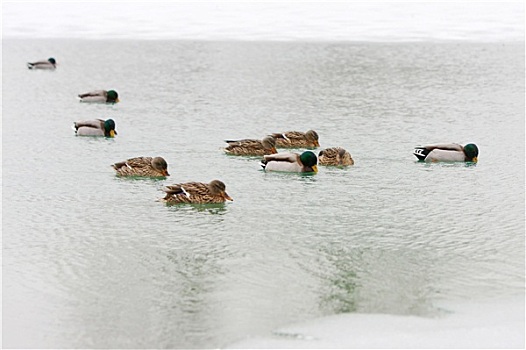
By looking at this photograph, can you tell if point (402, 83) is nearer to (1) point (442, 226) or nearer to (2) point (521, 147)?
(2) point (521, 147)

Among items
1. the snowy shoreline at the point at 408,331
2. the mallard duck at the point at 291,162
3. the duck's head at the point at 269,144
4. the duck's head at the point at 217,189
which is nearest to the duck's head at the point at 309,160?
the mallard duck at the point at 291,162

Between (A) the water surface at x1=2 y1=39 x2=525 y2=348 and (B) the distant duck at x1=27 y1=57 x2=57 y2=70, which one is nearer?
(A) the water surface at x1=2 y1=39 x2=525 y2=348

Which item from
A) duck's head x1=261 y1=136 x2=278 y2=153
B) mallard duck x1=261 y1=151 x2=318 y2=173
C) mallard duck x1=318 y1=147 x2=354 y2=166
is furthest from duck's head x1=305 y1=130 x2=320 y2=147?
mallard duck x1=261 y1=151 x2=318 y2=173

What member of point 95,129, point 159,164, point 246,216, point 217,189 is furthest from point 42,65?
point 246,216

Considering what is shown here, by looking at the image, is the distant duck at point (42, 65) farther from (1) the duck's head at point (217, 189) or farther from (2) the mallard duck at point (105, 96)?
(1) the duck's head at point (217, 189)

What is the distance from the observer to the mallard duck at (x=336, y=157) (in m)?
14.5

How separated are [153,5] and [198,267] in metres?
40.6

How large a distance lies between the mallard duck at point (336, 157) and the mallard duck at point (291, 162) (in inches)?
13.6

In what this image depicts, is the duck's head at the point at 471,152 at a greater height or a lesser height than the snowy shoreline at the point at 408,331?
greater

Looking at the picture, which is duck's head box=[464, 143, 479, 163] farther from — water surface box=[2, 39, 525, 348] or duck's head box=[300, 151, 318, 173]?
duck's head box=[300, 151, 318, 173]

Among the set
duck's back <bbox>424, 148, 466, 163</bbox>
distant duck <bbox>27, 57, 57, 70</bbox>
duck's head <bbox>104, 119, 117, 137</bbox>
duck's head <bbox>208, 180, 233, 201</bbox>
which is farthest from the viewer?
distant duck <bbox>27, 57, 57, 70</bbox>

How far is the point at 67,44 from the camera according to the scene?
36.9 metres

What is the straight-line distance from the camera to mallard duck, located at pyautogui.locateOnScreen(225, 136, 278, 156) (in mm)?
15375

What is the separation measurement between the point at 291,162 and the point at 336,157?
73 centimetres
